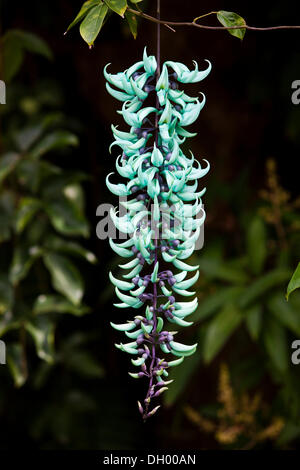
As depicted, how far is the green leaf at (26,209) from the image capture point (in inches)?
77.7

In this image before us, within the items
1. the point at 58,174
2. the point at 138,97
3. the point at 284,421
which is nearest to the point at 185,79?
the point at 138,97

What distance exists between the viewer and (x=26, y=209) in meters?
2.01

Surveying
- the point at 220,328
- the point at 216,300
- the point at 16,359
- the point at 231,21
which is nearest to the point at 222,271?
the point at 216,300

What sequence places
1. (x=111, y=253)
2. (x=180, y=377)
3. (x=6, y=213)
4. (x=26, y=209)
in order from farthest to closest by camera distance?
(x=111, y=253), (x=180, y=377), (x=6, y=213), (x=26, y=209)

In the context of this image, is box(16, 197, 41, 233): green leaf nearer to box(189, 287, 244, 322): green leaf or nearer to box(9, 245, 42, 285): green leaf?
box(9, 245, 42, 285): green leaf

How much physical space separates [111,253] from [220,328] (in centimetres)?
93

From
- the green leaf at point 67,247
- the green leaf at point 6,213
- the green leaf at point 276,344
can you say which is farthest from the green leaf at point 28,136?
the green leaf at point 276,344

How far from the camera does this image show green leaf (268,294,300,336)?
2008 millimetres

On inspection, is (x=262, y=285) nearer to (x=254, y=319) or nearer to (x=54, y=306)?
(x=254, y=319)

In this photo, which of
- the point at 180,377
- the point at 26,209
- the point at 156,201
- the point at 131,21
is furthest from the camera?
the point at 180,377

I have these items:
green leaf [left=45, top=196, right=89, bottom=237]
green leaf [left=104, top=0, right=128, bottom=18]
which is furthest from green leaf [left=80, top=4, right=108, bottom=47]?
green leaf [left=45, top=196, right=89, bottom=237]

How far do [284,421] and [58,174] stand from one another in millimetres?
1158

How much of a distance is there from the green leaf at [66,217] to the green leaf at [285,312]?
2.11ft

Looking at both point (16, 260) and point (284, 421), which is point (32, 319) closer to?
point (16, 260)
